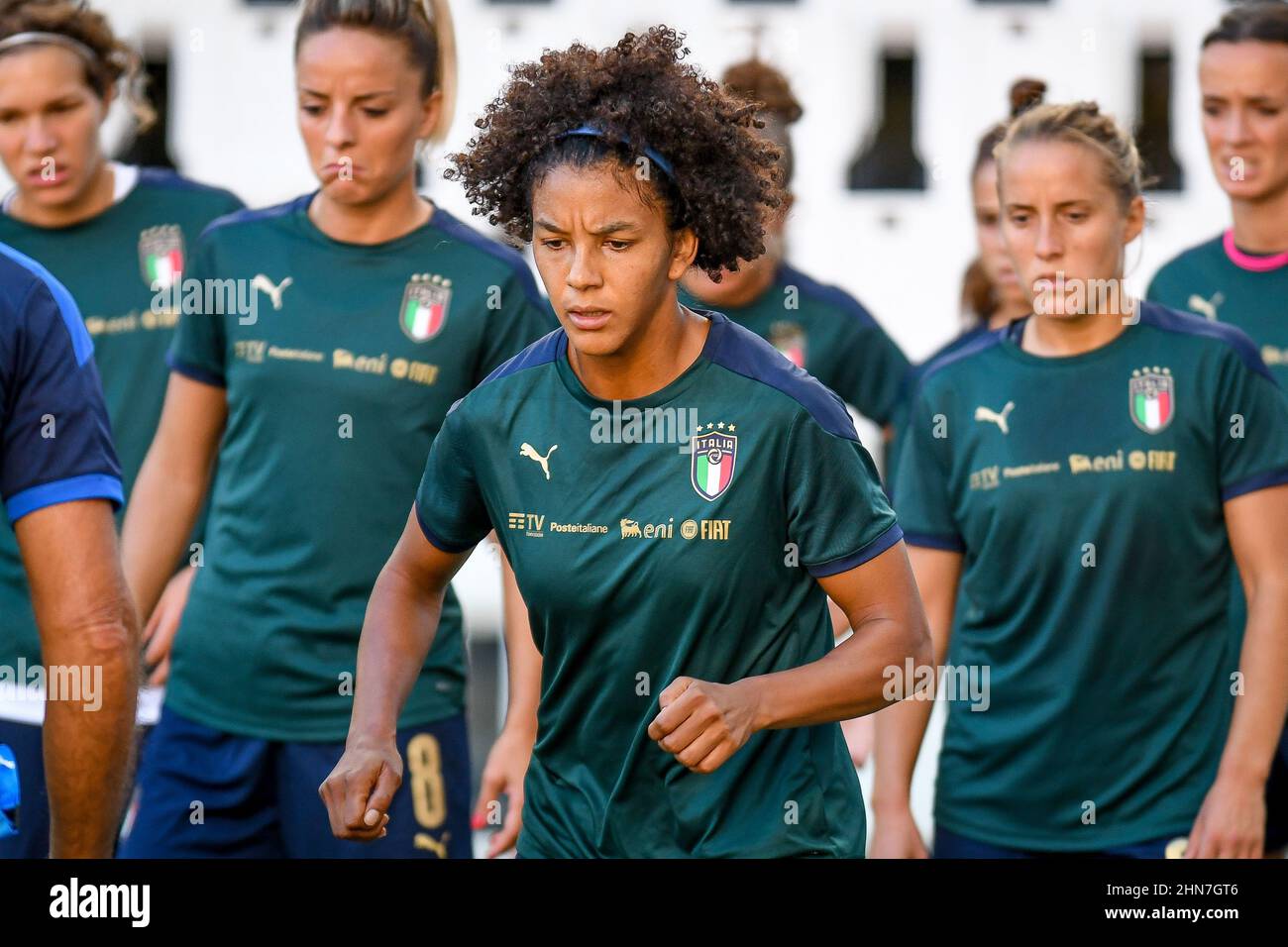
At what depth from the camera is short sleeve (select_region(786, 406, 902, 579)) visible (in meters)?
3.76

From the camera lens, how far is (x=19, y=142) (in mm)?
5773

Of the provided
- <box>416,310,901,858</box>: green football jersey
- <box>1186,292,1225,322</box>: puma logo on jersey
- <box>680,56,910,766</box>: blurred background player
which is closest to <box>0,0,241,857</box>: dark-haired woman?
<box>680,56,910,766</box>: blurred background player

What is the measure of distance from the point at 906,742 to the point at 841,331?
5.90ft

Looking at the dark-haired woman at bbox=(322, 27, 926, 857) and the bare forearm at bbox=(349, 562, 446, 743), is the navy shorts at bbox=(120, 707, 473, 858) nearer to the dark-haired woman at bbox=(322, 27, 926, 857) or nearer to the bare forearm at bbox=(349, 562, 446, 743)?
the bare forearm at bbox=(349, 562, 446, 743)

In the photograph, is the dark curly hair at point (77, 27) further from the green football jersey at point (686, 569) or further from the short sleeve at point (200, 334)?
the green football jersey at point (686, 569)

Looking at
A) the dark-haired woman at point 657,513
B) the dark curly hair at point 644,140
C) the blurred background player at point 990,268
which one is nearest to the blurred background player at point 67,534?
the dark-haired woman at point 657,513

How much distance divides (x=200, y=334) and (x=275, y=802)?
Answer: 1.03 metres

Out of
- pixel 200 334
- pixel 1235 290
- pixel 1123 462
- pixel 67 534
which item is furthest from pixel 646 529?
pixel 1235 290

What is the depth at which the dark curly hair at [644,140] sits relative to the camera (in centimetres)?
385

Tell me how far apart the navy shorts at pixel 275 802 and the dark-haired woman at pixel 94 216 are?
0.57 metres

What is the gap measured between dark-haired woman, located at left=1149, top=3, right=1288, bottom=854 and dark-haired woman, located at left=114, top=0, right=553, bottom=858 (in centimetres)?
180

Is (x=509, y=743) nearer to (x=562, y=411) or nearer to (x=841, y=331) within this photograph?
(x=562, y=411)

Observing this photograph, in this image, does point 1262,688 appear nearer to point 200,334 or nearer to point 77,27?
point 200,334
